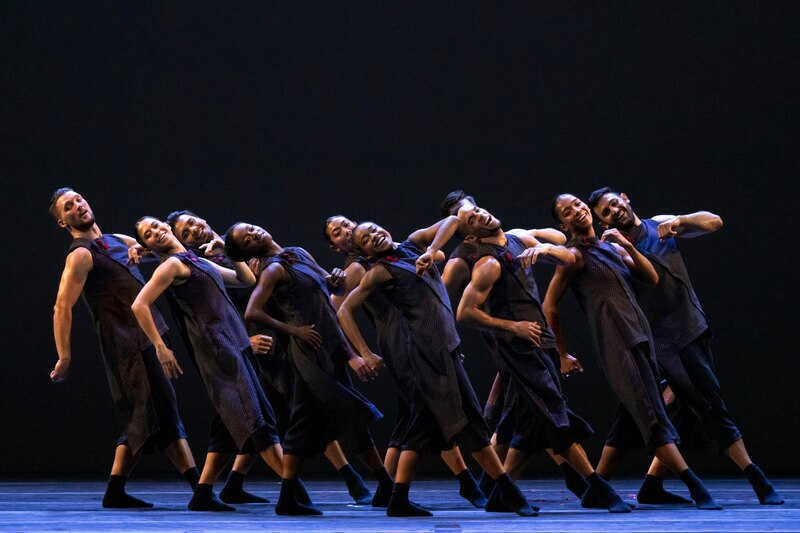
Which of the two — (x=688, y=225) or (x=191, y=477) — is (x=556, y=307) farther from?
(x=191, y=477)

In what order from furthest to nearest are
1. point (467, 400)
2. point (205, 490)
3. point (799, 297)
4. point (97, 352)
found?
1. point (97, 352)
2. point (799, 297)
3. point (205, 490)
4. point (467, 400)

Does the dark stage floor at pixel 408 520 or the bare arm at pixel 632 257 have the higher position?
the bare arm at pixel 632 257

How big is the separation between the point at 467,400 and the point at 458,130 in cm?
315

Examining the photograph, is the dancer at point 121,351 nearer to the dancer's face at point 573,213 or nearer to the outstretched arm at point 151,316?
the outstretched arm at point 151,316

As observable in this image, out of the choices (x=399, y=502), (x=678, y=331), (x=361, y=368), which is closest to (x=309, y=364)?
(x=361, y=368)

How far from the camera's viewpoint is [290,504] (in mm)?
4746

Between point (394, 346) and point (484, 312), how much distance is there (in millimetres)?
524

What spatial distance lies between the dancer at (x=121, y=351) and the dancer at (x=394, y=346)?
0.98m

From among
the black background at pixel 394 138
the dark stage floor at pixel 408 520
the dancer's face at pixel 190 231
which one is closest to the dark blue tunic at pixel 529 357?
the dark stage floor at pixel 408 520

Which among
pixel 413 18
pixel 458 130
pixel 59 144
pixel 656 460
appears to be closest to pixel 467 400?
pixel 656 460

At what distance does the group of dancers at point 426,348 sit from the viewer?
4.57m

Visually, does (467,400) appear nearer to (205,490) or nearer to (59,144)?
(205,490)

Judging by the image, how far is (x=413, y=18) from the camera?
7.38 metres

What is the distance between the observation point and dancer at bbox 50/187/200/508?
495 cm
